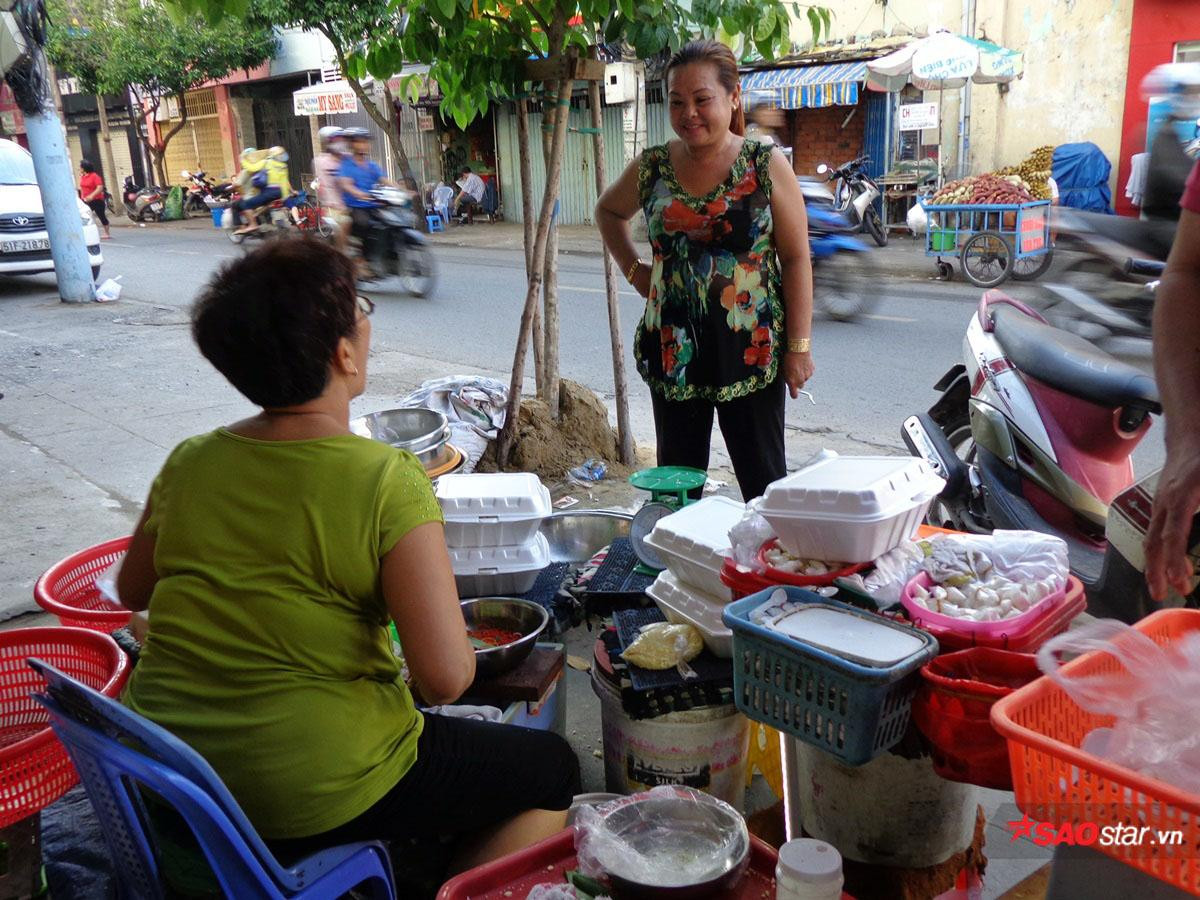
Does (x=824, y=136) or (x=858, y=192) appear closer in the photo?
(x=858, y=192)

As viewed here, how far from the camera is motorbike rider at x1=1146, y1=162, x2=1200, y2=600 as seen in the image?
1.56 metres

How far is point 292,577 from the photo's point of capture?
1597 mm

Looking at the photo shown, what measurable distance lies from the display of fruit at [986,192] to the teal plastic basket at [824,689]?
8.88 meters

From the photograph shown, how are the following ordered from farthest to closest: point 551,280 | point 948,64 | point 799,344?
point 948,64 → point 551,280 → point 799,344

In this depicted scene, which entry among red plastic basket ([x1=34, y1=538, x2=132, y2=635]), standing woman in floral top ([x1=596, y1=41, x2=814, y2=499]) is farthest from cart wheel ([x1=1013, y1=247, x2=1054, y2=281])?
red plastic basket ([x1=34, y1=538, x2=132, y2=635])

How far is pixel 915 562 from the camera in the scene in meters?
2.01

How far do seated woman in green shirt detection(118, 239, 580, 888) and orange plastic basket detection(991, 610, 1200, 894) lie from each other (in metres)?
0.86

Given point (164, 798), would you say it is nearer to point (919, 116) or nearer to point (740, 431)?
point (740, 431)

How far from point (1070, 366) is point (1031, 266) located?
279 inches

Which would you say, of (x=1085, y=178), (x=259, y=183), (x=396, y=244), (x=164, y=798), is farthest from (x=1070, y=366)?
(x=259, y=183)

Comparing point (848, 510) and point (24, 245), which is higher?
point (848, 510)

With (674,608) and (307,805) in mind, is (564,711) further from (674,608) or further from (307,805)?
(307,805)

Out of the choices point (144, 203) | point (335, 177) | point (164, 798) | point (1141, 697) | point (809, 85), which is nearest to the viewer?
point (1141, 697)

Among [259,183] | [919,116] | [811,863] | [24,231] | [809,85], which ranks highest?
[809,85]
